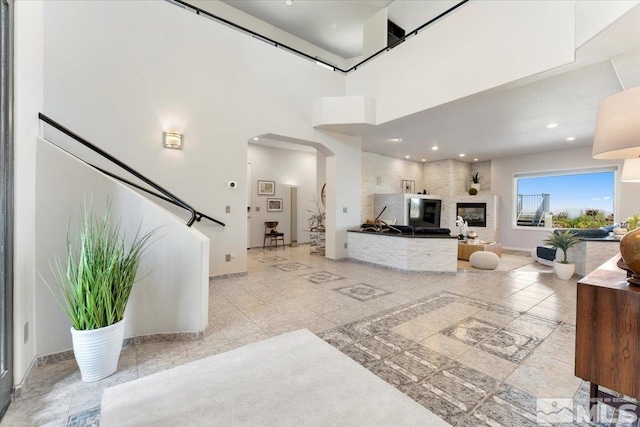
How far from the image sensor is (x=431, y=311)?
3.18 m

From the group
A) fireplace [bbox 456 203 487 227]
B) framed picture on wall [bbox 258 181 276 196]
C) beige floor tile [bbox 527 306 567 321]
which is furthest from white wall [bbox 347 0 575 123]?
fireplace [bbox 456 203 487 227]

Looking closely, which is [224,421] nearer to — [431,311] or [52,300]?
[52,300]

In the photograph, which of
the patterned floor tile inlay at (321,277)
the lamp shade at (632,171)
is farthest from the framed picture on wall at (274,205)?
the lamp shade at (632,171)

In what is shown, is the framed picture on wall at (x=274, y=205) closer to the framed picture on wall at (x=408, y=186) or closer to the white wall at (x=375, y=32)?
the framed picture on wall at (x=408, y=186)

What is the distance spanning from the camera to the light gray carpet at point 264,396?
4.94ft

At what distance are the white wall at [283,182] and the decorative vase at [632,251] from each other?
6.73 m

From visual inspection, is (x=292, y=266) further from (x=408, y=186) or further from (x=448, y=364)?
(x=408, y=186)

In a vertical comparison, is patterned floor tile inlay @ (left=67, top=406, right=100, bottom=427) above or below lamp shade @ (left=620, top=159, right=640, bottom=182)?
below

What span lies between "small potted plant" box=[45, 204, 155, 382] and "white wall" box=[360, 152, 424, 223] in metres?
6.66

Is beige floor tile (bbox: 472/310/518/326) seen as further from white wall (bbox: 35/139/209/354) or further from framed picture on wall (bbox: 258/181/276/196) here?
framed picture on wall (bbox: 258/181/276/196)

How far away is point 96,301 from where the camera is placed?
1.90 m

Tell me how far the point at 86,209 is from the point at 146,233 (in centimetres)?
49

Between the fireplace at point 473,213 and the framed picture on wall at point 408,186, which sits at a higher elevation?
the framed picture on wall at point 408,186

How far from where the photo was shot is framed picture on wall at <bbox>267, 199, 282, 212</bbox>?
8.84 m
